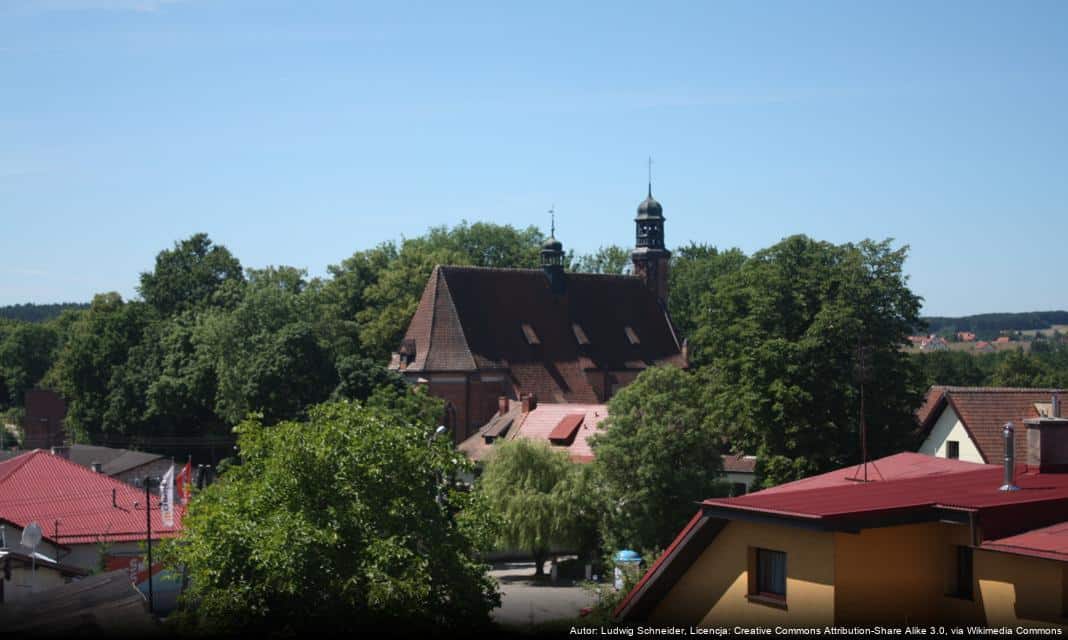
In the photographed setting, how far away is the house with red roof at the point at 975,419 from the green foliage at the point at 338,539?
2210 cm

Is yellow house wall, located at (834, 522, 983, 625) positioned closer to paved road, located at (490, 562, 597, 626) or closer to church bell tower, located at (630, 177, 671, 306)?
paved road, located at (490, 562, 597, 626)

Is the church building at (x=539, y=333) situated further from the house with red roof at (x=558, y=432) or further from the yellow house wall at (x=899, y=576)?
the yellow house wall at (x=899, y=576)

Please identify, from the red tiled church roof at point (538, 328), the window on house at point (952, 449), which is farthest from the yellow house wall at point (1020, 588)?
the red tiled church roof at point (538, 328)

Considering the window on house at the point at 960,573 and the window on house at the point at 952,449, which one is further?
the window on house at the point at 952,449

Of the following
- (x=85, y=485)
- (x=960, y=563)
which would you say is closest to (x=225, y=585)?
(x=960, y=563)

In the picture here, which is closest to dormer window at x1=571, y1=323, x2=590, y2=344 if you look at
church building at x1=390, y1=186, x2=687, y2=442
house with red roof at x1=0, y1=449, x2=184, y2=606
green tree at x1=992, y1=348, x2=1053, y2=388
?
church building at x1=390, y1=186, x2=687, y2=442

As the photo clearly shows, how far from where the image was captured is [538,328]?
78438 millimetres

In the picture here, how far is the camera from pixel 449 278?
75500mm

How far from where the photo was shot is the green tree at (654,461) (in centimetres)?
4288

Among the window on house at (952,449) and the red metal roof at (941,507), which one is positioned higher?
the red metal roof at (941,507)

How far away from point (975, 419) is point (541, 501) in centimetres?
1530

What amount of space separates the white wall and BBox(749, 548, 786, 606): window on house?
31.9 meters

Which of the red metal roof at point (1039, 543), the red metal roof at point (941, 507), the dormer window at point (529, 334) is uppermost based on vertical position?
the dormer window at point (529, 334)

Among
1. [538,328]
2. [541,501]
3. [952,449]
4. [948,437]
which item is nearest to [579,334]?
[538,328]
